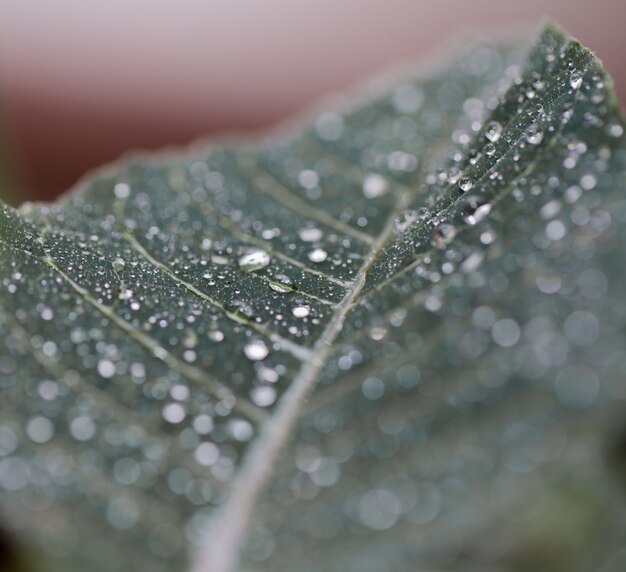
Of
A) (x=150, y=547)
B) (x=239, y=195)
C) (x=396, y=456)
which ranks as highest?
(x=239, y=195)

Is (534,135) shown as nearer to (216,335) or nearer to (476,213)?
(476,213)

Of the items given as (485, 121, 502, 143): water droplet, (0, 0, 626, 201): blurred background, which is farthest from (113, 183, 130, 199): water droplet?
(0, 0, 626, 201): blurred background

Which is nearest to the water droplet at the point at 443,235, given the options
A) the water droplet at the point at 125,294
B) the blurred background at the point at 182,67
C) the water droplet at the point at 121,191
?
the water droplet at the point at 125,294

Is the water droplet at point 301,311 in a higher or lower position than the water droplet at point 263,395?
higher

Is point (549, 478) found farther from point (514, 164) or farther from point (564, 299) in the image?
point (514, 164)

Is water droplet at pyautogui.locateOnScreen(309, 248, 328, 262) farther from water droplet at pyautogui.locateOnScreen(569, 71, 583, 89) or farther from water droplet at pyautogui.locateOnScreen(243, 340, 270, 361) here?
water droplet at pyautogui.locateOnScreen(569, 71, 583, 89)

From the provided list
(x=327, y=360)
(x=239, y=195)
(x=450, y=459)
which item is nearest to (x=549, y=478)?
(x=450, y=459)

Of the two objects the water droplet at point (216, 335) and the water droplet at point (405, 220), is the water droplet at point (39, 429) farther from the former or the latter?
the water droplet at point (405, 220)
